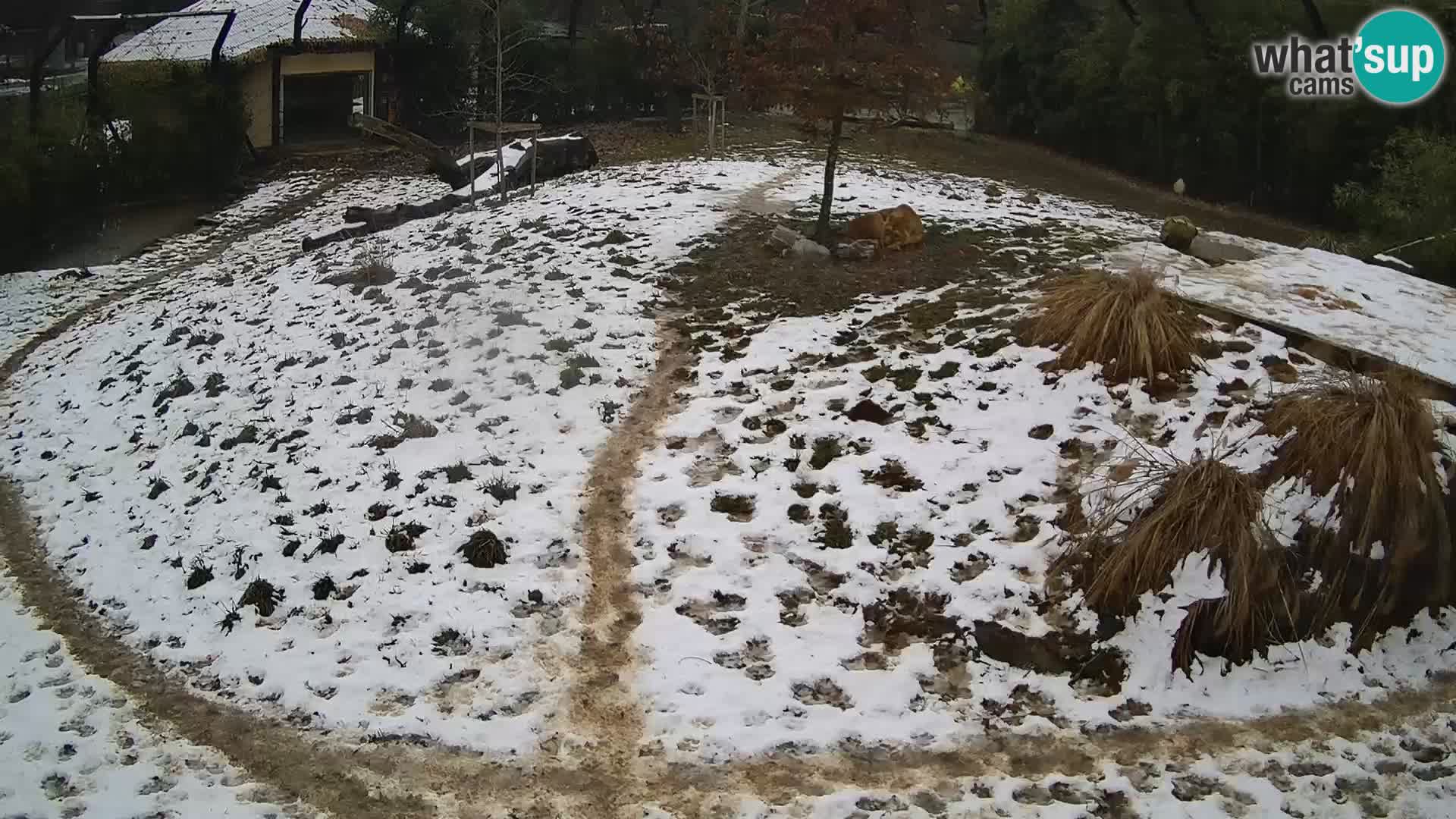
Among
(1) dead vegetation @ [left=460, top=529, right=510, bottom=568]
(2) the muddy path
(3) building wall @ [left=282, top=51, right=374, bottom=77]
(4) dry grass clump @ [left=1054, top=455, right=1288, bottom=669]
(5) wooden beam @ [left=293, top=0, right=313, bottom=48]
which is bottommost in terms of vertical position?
(2) the muddy path

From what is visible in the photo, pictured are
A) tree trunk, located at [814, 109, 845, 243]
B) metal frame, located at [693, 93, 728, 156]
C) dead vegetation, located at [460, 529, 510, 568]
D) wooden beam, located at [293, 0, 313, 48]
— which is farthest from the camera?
wooden beam, located at [293, 0, 313, 48]

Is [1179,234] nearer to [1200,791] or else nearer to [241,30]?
[1200,791]

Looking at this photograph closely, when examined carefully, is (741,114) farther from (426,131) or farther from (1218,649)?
(1218,649)

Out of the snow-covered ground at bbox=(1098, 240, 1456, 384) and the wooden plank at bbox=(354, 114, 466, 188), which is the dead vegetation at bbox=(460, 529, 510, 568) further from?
the wooden plank at bbox=(354, 114, 466, 188)

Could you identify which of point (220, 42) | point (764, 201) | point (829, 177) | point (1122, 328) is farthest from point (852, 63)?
point (220, 42)

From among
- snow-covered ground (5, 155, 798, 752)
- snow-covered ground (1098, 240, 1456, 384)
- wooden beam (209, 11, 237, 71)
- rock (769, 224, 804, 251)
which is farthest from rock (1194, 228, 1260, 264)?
wooden beam (209, 11, 237, 71)

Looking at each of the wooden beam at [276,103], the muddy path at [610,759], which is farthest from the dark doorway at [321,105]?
the muddy path at [610,759]
